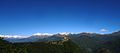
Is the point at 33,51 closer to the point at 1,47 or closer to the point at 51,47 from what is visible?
the point at 51,47

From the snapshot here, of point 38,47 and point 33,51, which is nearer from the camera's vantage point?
point 33,51

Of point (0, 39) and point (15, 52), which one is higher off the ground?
point (0, 39)

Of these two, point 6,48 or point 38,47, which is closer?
point 6,48

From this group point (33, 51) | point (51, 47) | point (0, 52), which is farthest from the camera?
point (51, 47)

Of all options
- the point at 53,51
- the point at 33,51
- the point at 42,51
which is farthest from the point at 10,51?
the point at 53,51

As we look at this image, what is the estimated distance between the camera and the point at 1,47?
368ft

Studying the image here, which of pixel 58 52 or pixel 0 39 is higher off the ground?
pixel 0 39

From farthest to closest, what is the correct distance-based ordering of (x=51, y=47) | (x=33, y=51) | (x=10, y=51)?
(x=51, y=47) → (x=33, y=51) → (x=10, y=51)

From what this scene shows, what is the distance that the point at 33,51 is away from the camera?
171000 mm

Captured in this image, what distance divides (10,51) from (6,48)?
2955mm

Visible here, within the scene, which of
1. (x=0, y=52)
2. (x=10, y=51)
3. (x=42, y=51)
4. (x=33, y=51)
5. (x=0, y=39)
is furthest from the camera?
(x=42, y=51)

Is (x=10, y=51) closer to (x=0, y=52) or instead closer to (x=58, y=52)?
(x=0, y=52)

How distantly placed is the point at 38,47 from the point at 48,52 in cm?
1070

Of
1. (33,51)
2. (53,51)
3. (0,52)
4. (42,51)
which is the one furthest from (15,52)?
(53,51)
